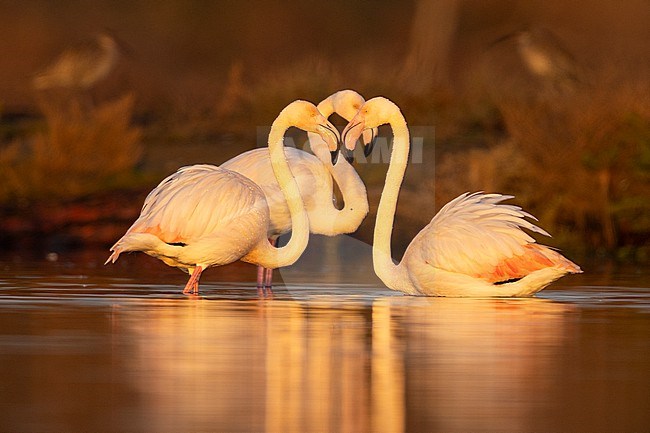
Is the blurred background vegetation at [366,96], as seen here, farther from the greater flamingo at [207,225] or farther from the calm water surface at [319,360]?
the greater flamingo at [207,225]

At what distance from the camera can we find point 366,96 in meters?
23.5

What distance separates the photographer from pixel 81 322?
33.1ft

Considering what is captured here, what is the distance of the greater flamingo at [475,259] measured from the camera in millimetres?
12070

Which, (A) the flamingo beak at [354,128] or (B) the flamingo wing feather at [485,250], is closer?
(B) the flamingo wing feather at [485,250]

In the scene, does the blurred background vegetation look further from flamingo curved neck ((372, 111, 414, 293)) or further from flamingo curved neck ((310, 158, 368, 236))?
flamingo curved neck ((372, 111, 414, 293))

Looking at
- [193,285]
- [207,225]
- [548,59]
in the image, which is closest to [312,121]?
[207,225]

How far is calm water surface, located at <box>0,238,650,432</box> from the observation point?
6.70 m

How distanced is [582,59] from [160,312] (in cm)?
2299

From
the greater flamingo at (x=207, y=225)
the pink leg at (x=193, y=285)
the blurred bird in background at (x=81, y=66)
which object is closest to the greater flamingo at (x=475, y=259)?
the greater flamingo at (x=207, y=225)

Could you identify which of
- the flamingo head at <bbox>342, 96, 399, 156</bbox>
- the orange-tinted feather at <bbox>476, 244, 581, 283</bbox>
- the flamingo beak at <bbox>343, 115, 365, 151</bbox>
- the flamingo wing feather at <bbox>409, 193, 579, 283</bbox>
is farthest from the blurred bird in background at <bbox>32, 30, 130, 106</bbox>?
the orange-tinted feather at <bbox>476, 244, 581, 283</bbox>

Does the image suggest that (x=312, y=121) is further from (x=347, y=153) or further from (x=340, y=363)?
(x=340, y=363)

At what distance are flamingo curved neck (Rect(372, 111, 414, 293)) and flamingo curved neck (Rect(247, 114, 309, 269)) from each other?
22.9 inches

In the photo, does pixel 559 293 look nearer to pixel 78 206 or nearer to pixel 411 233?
pixel 411 233

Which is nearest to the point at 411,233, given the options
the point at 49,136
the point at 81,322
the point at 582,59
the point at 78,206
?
the point at 78,206
